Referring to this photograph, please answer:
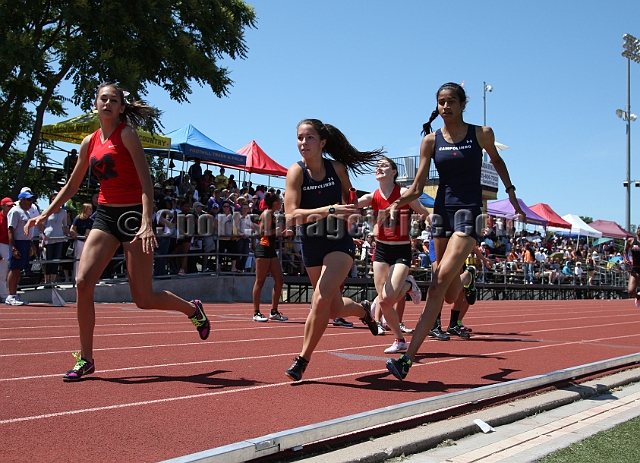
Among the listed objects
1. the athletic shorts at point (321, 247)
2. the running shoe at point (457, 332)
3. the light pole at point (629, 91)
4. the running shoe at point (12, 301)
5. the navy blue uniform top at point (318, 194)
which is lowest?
the running shoe at point (457, 332)

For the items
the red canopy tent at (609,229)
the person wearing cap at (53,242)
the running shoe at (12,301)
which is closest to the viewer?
the running shoe at (12,301)

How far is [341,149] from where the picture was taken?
18.9 feet

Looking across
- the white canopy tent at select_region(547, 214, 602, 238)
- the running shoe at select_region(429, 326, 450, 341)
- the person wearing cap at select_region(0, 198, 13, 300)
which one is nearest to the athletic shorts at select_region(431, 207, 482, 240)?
the running shoe at select_region(429, 326, 450, 341)

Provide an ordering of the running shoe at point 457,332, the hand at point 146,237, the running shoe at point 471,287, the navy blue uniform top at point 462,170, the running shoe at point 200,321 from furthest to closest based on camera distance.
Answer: the running shoe at point 471,287, the running shoe at point 457,332, the running shoe at point 200,321, the navy blue uniform top at point 462,170, the hand at point 146,237

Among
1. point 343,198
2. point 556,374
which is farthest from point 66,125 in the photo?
point 556,374

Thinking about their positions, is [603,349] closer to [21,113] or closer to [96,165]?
[96,165]

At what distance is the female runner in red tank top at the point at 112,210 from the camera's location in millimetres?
5137

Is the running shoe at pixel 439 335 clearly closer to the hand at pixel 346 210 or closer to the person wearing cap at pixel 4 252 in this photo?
the hand at pixel 346 210

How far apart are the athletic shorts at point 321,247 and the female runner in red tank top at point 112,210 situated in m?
1.20

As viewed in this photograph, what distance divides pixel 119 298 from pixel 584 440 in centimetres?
1197

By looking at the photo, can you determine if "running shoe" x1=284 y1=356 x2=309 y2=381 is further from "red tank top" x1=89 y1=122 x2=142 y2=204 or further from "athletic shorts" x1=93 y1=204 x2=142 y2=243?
"red tank top" x1=89 y1=122 x2=142 y2=204

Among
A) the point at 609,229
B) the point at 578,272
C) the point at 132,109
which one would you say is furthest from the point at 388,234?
the point at 609,229

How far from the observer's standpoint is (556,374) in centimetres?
557

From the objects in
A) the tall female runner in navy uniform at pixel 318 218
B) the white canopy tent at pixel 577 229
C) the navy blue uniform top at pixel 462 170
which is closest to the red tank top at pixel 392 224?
the navy blue uniform top at pixel 462 170
